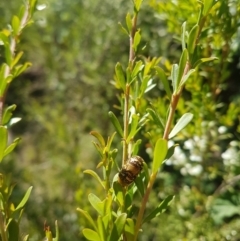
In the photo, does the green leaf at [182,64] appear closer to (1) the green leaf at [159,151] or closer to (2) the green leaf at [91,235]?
(1) the green leaf at [159,151]

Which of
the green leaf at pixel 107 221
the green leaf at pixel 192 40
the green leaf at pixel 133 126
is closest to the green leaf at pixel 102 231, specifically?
the green leaf at pixel 107 221

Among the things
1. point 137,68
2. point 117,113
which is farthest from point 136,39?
point 117,113

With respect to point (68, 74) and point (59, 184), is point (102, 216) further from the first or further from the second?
point (59, 184)

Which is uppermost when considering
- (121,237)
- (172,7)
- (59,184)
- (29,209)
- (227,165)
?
(172,7)

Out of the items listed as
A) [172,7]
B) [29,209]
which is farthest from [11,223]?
[29,209]

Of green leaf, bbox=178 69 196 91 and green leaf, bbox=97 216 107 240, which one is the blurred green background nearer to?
green leaf, bbox=178 69 196 91

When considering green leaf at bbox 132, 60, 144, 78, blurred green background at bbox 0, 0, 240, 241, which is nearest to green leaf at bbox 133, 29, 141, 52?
green leaf at bbox 132, 60, 144, 78

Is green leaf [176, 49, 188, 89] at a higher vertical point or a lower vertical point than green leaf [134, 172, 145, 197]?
higher
